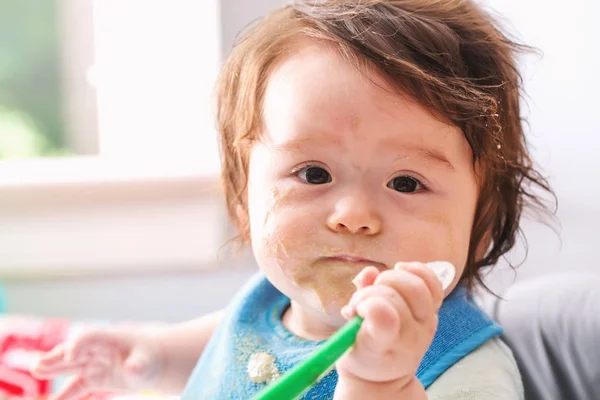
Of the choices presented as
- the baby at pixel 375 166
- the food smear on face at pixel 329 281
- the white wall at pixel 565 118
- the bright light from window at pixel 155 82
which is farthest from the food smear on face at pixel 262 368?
the bright light from window at pixel 155 82

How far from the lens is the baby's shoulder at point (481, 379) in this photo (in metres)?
0.64

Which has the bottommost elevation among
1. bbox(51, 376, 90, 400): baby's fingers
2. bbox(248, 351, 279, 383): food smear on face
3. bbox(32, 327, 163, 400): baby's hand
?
bbox(51, 376, 90, 400): baby's fingers

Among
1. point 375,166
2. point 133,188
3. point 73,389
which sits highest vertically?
point 375,166

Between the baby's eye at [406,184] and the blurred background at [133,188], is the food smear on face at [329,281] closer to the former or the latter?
the baby's eye at [406,184]

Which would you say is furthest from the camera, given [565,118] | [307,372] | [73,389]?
[565,118]

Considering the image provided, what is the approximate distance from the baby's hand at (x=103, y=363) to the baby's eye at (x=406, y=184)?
378mm

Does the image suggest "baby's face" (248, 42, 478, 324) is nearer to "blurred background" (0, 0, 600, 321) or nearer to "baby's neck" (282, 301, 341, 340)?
"baby's neck" (282, 301, 341, 340)

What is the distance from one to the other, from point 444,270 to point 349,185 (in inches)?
→ 4.0

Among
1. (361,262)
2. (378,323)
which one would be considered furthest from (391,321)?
(361,262)

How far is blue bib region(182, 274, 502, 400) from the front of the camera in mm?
694

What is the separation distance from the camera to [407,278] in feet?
1.68

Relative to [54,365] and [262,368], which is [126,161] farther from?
[262,368]

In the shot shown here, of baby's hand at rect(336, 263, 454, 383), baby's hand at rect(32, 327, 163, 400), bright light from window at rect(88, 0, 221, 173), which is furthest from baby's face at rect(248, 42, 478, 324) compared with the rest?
bright light from window at rect(88, 0, 221, 173)

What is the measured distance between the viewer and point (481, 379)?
66 cm
